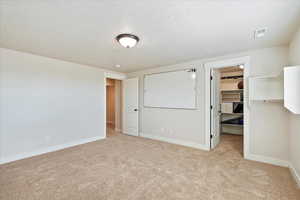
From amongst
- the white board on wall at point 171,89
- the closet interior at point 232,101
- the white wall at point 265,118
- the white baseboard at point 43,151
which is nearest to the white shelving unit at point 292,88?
the white wall at point 265,118

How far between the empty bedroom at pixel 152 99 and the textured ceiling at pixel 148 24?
0.7 inches

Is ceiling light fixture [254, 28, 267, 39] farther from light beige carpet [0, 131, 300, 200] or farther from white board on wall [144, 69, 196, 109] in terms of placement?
light beige carpet [0, 131, 300, 200]

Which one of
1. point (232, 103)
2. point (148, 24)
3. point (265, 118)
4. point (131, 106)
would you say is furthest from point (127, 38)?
point (232, 103)

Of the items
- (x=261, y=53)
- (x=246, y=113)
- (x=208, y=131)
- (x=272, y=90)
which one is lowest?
(x=208, y=131)

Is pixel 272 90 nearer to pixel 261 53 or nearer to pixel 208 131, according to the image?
pixel 261 53

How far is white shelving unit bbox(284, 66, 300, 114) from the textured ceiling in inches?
26.8

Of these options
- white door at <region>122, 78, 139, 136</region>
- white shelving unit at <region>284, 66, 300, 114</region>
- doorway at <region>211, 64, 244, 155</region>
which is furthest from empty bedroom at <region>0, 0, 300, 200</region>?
doorway at <region>211, 64, 244, 155</region>

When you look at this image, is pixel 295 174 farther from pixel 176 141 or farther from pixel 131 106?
pixel 131 106

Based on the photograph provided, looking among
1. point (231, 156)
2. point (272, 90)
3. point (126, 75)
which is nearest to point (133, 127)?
point (126, 75)

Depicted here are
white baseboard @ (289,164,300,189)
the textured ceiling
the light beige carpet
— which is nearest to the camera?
the textured ceiling

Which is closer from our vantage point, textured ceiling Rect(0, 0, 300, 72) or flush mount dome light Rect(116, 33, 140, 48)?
textured ceiling Rect(0, 0, 300, 72)

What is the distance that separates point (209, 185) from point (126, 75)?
4.36 meters

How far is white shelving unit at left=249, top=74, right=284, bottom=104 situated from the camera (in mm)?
2566

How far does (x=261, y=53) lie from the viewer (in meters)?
2.81
